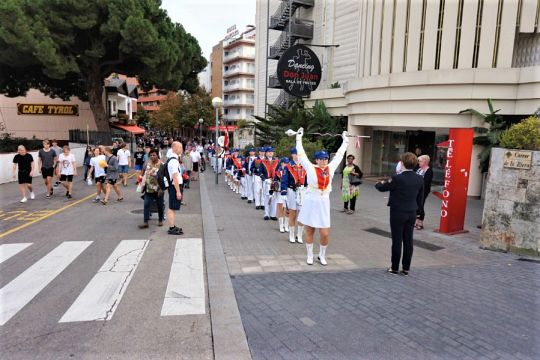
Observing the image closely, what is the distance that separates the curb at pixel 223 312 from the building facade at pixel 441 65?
9052 millimetres

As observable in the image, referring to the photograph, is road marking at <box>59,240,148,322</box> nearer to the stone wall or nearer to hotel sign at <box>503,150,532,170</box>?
the stone wall

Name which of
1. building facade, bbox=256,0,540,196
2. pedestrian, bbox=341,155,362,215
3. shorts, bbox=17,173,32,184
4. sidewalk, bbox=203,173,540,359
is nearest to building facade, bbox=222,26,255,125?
building facade, bbox=256,0,540,196

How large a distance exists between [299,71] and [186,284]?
61.6 ft

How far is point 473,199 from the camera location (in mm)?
14117

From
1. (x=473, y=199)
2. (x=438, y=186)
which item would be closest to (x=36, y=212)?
(x=473, y=199)

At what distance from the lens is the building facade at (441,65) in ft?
42.6

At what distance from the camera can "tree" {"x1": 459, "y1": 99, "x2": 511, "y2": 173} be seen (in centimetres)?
1305

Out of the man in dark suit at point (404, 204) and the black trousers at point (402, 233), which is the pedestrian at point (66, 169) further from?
the black trousers at point (402, 233)

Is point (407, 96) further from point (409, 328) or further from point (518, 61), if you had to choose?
point (409, 328)

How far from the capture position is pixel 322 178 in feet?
20.2

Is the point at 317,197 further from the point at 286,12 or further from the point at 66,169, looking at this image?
the point at 286,12

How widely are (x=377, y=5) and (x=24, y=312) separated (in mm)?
16768

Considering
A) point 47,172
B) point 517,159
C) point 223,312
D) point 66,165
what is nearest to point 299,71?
point 66,165

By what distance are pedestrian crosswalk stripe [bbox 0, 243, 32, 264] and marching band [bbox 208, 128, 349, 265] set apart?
5102 mm
